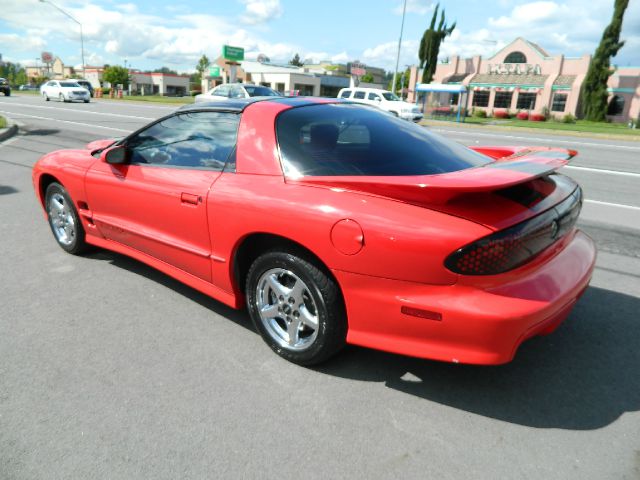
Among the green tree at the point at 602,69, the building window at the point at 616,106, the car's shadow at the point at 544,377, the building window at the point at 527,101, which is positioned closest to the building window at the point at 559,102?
the building window at the point at 527,101

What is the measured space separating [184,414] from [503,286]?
5.47ft

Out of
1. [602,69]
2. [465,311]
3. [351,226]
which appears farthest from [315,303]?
[602,69]

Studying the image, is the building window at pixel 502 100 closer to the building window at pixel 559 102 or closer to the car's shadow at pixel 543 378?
the building window at pixel 559 102

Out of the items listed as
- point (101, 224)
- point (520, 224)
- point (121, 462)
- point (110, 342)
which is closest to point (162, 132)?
point (101, 224)

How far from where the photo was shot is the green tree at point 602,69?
39.0m

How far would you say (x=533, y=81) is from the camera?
44.9m

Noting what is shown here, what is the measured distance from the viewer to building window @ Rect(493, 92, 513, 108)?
1812 inches

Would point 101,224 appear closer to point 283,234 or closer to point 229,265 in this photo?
point 229,265

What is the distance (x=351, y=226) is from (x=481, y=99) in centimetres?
5002

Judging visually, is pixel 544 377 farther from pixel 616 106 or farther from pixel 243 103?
pixel 616 106

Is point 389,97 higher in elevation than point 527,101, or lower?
lower

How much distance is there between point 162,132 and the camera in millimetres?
3641

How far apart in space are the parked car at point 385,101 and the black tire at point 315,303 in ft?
74.6

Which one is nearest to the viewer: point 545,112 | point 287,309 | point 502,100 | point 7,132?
point 287,309
